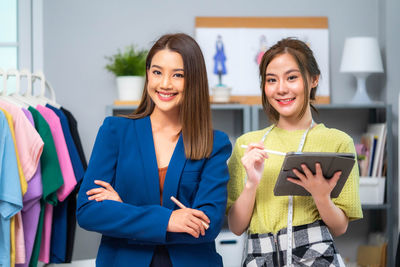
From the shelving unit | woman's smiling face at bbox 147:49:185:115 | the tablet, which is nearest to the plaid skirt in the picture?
the tablet

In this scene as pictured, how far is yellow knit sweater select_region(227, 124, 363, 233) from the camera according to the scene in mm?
1488

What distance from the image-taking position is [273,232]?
1.48 meters

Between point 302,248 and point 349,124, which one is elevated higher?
point 349,124

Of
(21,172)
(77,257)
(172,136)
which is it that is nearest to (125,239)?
(172,136)

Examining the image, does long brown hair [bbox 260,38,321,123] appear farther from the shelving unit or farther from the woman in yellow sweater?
the shelving unit

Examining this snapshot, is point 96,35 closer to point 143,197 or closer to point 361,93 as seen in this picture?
point 361,93

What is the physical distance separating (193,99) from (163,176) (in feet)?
0.78

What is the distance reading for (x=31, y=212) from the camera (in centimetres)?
237

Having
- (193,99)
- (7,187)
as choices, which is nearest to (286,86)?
(193,99)

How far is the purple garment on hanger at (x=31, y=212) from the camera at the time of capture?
2.32 meters

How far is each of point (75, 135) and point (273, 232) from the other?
1577 mm

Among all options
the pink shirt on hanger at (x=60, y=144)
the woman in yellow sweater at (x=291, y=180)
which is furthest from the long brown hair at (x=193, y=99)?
the pink shirt on hanger at (x=60, y=144)

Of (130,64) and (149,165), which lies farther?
(130,64)

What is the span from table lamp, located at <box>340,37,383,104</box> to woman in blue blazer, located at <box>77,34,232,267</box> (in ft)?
6.16
